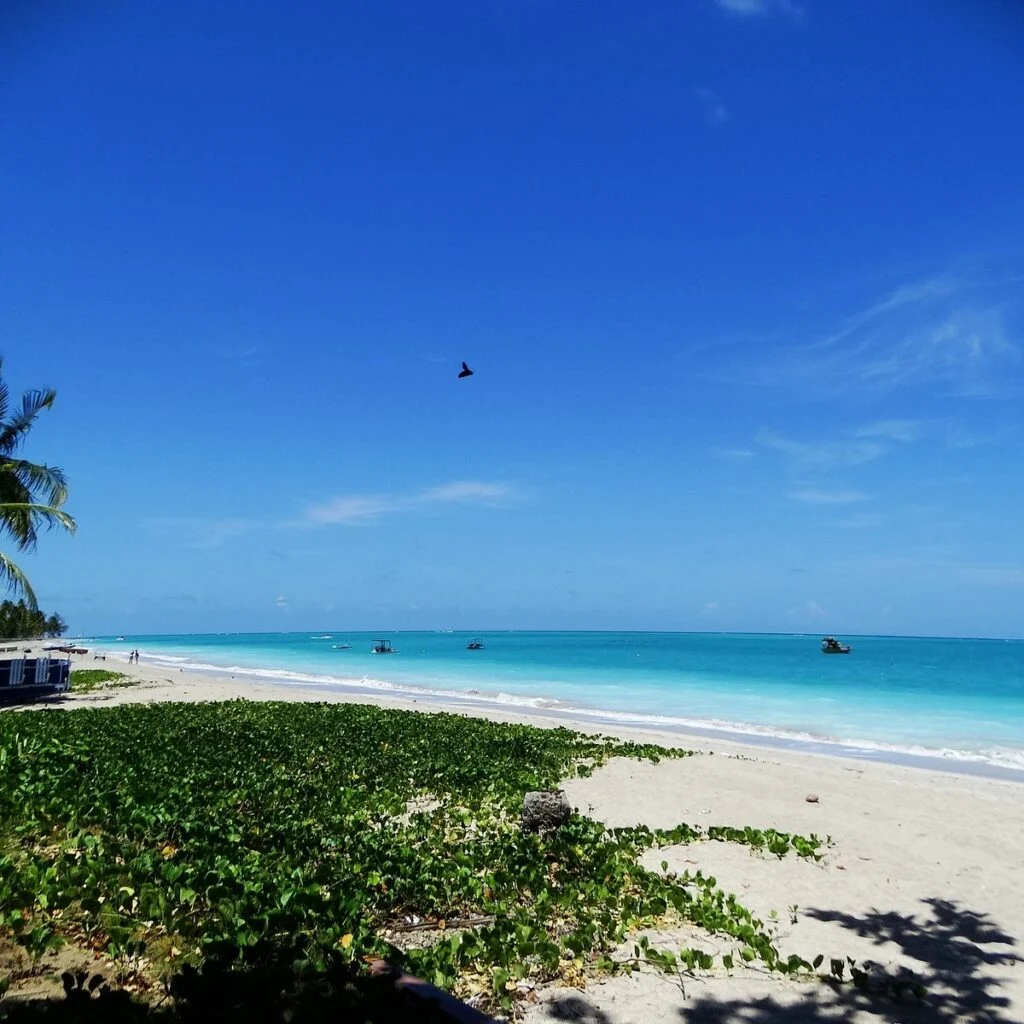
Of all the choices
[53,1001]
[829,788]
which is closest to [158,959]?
[53,1001]

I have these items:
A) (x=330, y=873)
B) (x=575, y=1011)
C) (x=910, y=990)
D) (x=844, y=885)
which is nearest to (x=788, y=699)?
(x=844, y=885)

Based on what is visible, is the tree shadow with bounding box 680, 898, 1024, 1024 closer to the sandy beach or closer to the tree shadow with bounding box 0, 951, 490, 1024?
the sandy beach

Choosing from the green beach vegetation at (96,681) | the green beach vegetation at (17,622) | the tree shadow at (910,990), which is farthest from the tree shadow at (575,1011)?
the green beach vegetation at (17,622)

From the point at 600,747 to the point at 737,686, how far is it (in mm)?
34592

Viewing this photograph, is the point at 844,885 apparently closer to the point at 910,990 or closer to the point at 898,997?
the point at 910,990

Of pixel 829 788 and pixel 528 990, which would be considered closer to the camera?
pixel 528 990

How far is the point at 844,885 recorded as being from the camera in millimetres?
8359

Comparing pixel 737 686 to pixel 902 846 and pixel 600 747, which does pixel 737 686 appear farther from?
pixel 902 846

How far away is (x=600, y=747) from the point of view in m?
17.5

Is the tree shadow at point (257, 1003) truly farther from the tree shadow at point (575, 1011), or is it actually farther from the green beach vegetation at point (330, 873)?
the tree shadow at point (575, 1011)

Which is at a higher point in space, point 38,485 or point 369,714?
point 38,485

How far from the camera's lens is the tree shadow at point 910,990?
5176 mm

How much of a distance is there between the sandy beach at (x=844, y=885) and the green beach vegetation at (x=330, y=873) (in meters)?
0.32

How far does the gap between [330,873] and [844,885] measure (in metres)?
6.03
